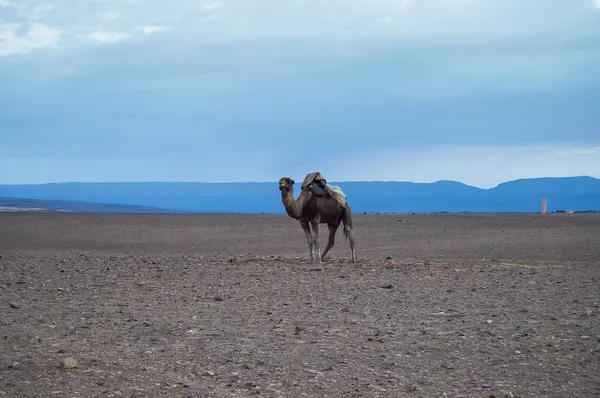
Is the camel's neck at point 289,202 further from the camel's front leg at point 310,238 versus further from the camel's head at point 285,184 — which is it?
the camel's front leg at point 310,238

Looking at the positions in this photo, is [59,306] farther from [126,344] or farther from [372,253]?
[372,253]

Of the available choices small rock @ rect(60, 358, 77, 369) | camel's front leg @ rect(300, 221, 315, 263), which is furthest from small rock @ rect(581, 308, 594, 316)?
camel's front leg @ rect(300, 221, 315, 263)

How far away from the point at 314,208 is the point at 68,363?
12.1 metres

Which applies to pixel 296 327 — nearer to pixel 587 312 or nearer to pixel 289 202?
pixel 587 312

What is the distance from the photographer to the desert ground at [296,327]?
307 inches

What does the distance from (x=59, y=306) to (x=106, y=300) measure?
870 mm

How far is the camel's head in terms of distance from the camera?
1919 cm

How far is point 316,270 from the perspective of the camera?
17922mm

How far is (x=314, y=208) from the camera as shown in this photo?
19.8 metres

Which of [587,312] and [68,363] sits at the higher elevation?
[587,312]

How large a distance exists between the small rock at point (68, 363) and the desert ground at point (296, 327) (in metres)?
0.09

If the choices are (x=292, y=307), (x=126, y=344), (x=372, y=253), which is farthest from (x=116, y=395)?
(x=372, y=253)

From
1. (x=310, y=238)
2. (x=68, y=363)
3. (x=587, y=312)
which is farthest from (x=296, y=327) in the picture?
(x=310, y=238)

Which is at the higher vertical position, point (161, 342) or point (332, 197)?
point (332, 197)
